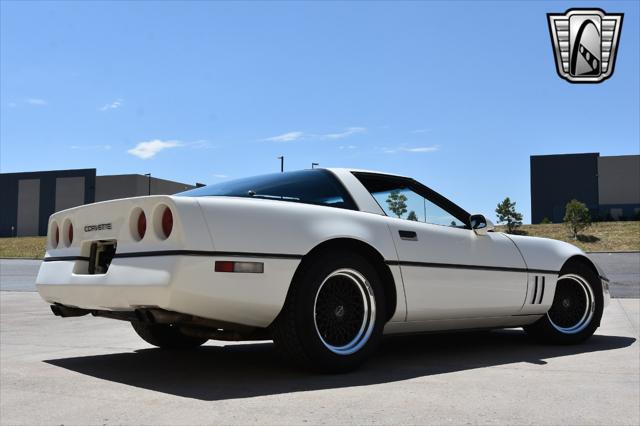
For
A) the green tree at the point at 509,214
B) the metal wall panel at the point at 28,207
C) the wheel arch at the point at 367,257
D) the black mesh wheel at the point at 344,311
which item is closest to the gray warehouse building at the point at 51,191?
the metal wall panel at the point at 28,207

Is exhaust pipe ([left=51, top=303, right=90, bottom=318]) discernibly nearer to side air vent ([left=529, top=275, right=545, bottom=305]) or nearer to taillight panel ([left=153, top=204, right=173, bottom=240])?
taillight panel ([left=153, top=204, right=173, bottom=240])

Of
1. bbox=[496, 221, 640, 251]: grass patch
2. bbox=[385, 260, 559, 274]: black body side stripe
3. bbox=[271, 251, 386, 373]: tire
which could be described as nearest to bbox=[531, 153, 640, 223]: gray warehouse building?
bbox=[496, 221, 640, 251]: grass patch

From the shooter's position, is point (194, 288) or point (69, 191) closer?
point (194, 288)

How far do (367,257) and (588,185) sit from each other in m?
80.1

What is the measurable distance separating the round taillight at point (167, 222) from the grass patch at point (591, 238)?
4693cm

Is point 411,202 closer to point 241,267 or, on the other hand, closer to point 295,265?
point 295,265

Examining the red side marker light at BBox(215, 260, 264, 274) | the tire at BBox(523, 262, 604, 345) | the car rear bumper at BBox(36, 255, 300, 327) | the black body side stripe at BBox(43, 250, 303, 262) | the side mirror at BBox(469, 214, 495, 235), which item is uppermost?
the side mirror at BBox(469, 214, 495, 235)

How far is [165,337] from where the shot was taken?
5047mm

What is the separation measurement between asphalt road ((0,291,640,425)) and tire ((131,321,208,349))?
13cm

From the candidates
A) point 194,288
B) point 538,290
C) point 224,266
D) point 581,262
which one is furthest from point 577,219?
point 194,288

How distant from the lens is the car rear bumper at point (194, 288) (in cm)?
340

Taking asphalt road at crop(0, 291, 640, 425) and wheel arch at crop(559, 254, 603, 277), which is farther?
wheel arch at crop(559, 254, 603, 277)

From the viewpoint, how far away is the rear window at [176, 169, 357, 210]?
13.8 ft

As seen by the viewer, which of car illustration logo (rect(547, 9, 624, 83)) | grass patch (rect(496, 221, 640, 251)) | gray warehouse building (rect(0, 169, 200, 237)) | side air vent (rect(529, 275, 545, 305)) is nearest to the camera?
side air vent (rect(529, 275, 545, 305))
